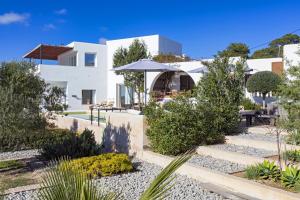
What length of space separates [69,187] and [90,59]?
32.8m

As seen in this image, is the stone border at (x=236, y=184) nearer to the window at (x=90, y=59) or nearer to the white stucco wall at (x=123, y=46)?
the white stucco wall at (x=123, y=46)

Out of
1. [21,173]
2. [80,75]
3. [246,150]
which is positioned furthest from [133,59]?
[21,173]

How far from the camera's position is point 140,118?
36.0 ft

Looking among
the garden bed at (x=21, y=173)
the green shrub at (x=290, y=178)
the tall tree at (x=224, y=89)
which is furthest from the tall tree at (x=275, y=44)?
the green shrub at (x=290, y=178)

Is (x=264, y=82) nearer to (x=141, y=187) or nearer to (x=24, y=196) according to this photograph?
(x=141, y=187)

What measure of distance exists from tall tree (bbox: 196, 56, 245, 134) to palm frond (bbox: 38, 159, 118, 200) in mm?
9088

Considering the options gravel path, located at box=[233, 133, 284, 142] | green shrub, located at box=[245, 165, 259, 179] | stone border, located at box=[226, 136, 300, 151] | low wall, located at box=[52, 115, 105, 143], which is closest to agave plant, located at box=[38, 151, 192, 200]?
green shrub, located at box=[245, 165, 259, 179]

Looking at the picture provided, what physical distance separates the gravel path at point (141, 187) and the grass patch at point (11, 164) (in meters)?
3.20

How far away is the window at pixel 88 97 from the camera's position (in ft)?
111

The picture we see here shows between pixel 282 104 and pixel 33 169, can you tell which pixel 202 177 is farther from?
pixel 33 169

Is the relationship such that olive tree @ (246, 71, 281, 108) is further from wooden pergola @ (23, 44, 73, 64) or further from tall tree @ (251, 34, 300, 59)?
tall tree @ (251, 34, 300, 59)

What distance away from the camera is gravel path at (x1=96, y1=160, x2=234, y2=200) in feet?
22.6

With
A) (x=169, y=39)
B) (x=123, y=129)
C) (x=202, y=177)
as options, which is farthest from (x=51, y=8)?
(x=202, y=177)

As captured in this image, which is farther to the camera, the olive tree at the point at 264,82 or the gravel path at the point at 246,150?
the olive tree at the point at 264,82
